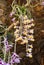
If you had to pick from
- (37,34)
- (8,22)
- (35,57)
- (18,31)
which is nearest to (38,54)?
(35,57)

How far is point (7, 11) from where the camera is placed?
2291 mm

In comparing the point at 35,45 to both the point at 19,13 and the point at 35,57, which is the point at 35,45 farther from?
the point at 19,13

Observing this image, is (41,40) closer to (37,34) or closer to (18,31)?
(37,34)

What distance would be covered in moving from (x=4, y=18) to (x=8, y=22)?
0.05 metres

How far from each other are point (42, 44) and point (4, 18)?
431 millimetres

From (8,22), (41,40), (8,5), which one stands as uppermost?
(8,5)

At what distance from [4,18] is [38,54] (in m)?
0.46

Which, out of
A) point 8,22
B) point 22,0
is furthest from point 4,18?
point 22,0

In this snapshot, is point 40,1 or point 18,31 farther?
point 40,1

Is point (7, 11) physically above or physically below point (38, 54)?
above

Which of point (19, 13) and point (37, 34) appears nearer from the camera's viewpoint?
point (19, 13)

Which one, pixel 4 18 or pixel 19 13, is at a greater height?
pixel 19 13

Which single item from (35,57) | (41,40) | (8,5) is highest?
(8,5)

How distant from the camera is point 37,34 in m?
2.28
